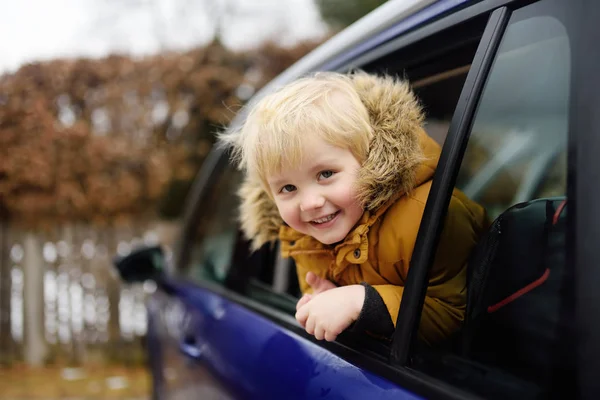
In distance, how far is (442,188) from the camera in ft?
3.64

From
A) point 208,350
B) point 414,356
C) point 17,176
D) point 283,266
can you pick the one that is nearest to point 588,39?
point 414,356

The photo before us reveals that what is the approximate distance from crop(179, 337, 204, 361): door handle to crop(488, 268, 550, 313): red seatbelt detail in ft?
3.68

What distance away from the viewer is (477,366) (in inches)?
47.7

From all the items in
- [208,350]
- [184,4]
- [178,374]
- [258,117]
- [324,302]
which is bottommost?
[178,374]

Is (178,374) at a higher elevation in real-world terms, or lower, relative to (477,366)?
lower

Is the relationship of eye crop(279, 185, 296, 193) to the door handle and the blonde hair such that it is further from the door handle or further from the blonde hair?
the door handle

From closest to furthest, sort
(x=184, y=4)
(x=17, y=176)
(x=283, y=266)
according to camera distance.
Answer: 1. (x=283, y=266)
2. (x=17, y=176)
3. (x=184, y=4)

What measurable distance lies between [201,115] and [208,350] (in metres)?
4.43

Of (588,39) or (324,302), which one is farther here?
(324,302)

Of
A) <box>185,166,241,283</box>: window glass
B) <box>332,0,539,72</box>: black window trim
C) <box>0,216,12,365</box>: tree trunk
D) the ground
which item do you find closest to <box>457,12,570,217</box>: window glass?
<box>332,0,539,72</box>: black window trim

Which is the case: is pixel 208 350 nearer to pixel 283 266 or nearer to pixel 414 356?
pixel 283 266

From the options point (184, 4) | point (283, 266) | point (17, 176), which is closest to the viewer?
point (283, 266)

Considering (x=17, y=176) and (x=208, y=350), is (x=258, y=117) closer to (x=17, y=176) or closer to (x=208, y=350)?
(x=208, y=350)

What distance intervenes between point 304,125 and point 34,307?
5378mm
